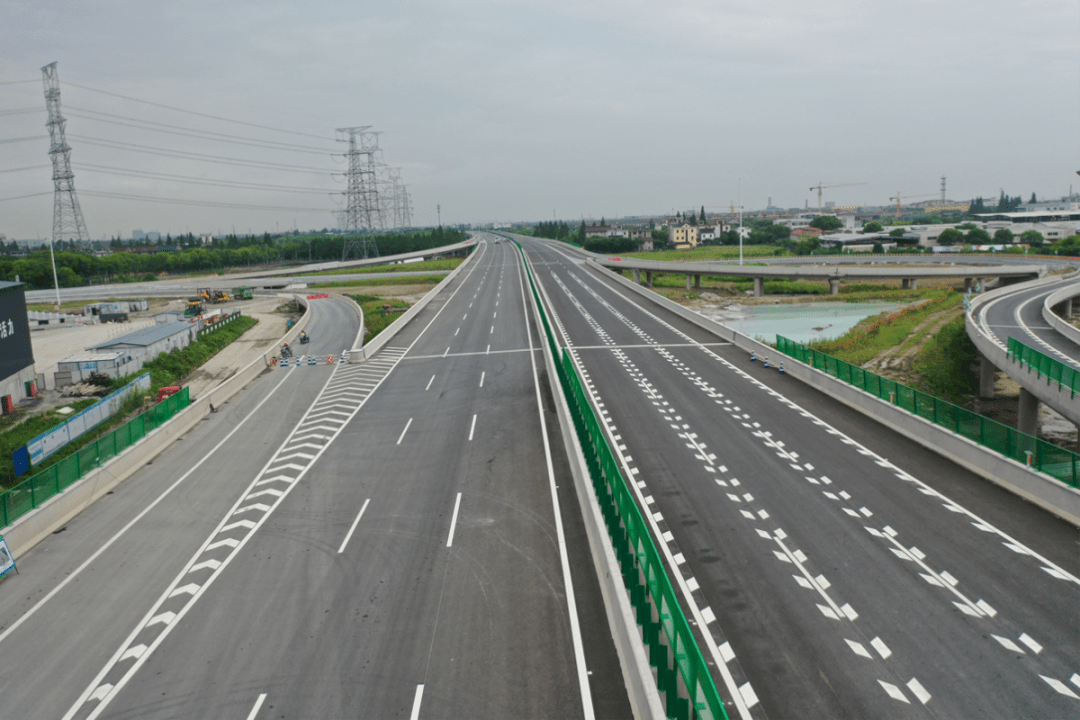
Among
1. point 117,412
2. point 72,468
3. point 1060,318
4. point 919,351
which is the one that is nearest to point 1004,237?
point 1060,318

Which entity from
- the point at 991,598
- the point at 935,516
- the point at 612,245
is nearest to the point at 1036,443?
the point at 935,516

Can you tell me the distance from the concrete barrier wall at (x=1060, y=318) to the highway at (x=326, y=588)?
30.2 metres

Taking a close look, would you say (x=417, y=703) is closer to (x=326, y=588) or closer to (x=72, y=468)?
(x=326, y=588)

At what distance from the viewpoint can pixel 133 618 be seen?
12.7 m

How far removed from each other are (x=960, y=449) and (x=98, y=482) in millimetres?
25928

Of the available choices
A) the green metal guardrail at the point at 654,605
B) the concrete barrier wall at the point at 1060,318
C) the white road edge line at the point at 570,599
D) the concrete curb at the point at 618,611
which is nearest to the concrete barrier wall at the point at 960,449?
the concrete barrier wall at the point at 1060,318

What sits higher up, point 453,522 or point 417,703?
point 453,522

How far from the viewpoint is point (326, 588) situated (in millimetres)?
13336

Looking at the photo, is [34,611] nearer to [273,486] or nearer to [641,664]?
[273,486]

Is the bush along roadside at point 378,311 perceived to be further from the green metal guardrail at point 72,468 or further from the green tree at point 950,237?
the green tree at point 950,237

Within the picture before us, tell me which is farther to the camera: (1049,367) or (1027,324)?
(1027,324)

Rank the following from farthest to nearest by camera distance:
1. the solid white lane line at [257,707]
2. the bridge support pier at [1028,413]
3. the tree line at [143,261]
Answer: the tree line at [143,261] → the bridge support pier at [1028,413] → the solid white lane line at [257,707]

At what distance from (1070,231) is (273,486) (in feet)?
658

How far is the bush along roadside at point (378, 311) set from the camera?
168ft
